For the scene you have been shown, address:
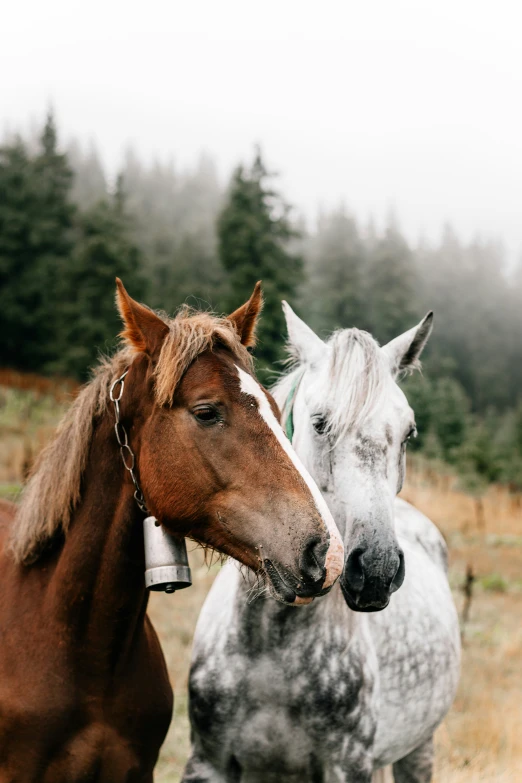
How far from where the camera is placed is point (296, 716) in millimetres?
2982

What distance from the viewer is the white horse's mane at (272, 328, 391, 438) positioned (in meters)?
2.90

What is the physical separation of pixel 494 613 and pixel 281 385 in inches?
283

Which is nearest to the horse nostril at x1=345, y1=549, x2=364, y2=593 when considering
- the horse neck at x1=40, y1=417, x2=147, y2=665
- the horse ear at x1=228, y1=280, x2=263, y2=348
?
the horse neck at x1=40, y1=417, x2=147, y2=665

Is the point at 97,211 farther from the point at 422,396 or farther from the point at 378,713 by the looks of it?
the point at 378,713

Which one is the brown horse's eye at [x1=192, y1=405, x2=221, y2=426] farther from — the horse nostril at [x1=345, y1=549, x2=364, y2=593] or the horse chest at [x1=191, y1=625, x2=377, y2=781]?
the horse chest at [x1=191, y1=625, x2=377, y2=781]

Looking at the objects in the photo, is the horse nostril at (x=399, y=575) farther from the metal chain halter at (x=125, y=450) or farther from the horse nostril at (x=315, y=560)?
the metal chain halter at (x=125, y=450)

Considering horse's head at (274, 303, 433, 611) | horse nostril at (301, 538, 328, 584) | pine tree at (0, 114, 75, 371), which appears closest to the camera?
horse nostril at (301, 538, 328, 584)

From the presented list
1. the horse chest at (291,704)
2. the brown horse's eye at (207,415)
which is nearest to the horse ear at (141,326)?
the brown horse's eye at (207,415)

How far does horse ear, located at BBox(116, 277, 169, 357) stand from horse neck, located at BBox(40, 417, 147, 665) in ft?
1.17

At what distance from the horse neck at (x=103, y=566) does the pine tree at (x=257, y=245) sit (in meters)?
20.8

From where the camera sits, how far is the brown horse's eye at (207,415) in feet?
7.47

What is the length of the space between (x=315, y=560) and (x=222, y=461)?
0.44m

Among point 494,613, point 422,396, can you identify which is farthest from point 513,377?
point 494,613

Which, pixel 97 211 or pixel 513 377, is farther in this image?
pixel 513 377
